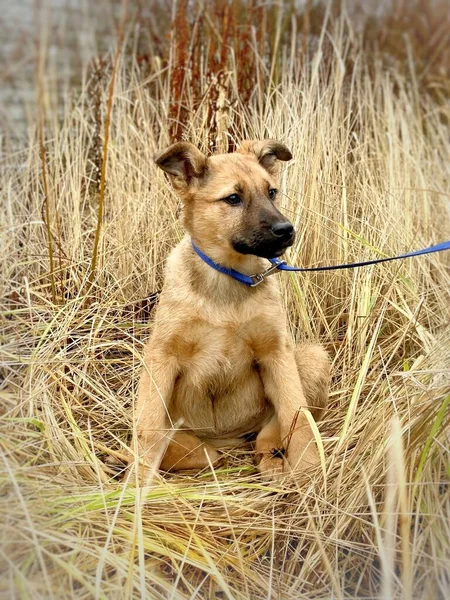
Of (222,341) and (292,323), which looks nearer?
(222,341)

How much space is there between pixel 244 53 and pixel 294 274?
2125 millimetres

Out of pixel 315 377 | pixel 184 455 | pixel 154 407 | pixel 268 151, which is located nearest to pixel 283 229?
pixel 268 151

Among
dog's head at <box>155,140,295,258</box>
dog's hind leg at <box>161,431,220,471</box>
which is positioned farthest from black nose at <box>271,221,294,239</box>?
dog's hind leg at <box>161,431,220,471</box>

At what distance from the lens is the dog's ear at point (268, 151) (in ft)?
12.6

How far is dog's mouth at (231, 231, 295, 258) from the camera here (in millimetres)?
3277

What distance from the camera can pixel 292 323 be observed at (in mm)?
4535

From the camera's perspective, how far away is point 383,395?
3.58 m

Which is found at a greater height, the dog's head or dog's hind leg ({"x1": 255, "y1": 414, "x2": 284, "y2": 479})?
the dog's head

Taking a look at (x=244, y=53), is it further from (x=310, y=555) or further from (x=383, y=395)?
(x=310, y=555)

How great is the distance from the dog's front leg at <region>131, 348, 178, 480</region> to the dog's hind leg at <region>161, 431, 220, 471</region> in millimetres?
174

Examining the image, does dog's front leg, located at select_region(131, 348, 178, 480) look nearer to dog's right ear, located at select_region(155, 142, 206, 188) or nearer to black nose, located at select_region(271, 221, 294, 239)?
black nose, located at select_region(271, 221, 294, 239)

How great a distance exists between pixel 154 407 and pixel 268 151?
5.27 feet

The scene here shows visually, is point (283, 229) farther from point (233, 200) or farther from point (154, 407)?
point (154, 407)

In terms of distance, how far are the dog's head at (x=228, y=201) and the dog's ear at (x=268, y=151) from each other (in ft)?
0.07
